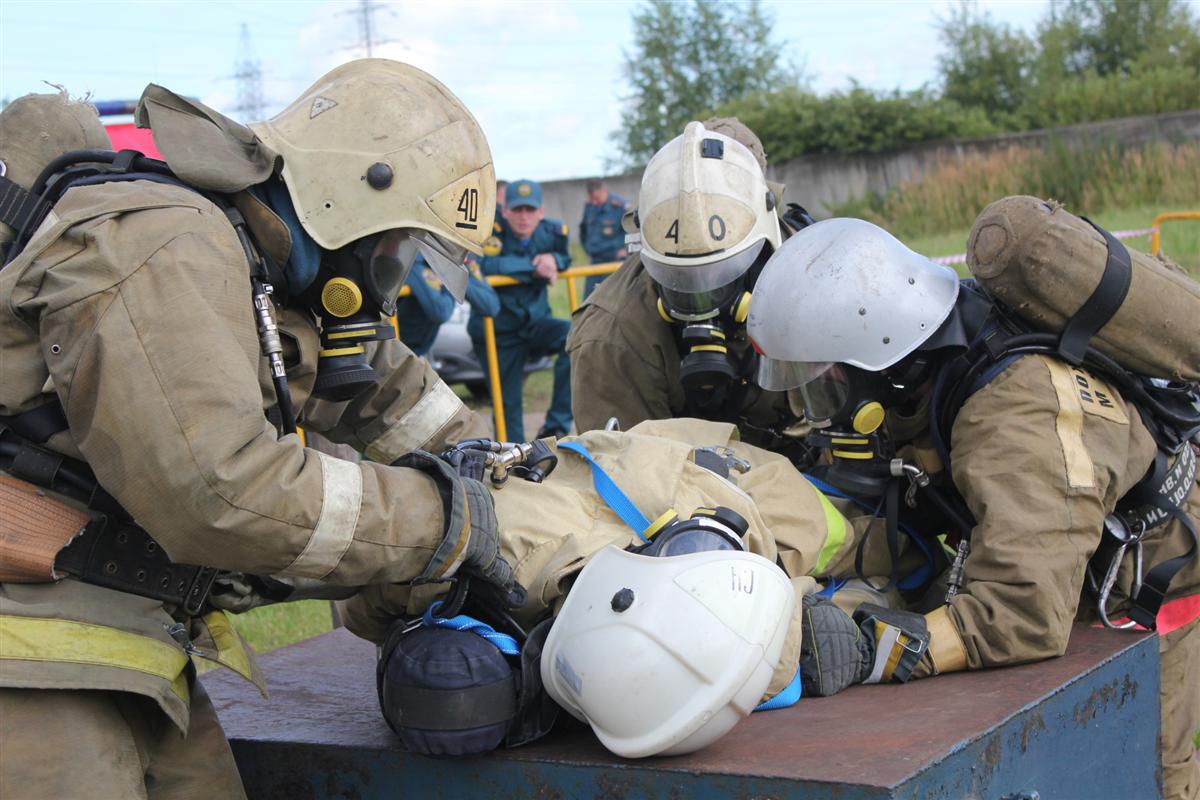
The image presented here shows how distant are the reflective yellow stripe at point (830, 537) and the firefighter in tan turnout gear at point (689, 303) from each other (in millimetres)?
779

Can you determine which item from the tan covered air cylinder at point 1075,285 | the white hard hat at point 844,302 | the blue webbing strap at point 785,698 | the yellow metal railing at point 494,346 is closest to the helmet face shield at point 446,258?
the white hard hat at point 844,302

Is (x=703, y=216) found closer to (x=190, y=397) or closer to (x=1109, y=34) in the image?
(x=190, y=397)

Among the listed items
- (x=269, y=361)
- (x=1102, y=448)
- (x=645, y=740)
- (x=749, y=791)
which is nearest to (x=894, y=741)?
(x=749, y=791)

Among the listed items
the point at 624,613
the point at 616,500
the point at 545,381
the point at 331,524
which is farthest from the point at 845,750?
the point at 545,381

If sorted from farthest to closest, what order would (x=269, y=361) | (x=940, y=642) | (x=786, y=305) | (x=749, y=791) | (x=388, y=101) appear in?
1. (x=786, y=305)
2. (x=940, y=642)
3. (x=388, y=101)
4. (x=269, y=361)
5. (x=749, y=791)

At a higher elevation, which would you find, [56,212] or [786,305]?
[56,212]

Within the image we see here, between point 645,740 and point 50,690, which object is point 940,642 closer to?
point 645,740

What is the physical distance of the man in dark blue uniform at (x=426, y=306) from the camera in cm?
803

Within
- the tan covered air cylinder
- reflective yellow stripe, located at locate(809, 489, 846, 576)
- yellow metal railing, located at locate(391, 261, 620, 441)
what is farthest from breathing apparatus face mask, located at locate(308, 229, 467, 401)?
yellow metal railing, located at locate(391, 261, 620, 441)

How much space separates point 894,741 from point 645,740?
47 cm

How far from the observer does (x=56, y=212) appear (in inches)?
93.3

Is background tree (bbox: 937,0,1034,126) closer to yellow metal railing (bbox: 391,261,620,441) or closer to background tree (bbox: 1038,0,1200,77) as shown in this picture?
background tree (bbox: 1038,0,1200,77)

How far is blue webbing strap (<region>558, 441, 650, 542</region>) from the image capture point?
2.79 metres

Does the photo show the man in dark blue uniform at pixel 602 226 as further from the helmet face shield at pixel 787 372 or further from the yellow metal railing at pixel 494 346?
the helmet face shield at pixel 787 372
